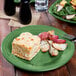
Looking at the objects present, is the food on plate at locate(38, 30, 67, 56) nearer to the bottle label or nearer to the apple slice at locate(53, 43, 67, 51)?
the apple slice at locate(53, 43, 67, 51)

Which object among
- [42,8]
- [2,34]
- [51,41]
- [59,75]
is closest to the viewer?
[59,75]

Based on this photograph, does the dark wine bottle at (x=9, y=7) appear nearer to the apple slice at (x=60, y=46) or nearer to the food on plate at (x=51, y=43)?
the food on plate at (x=51, y=43)

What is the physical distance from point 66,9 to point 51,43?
A: 1.24 feet

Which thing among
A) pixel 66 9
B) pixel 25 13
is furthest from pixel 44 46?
pixel 66 9

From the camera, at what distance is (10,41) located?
107 cm

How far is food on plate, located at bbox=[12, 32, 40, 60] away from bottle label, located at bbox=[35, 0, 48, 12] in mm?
461

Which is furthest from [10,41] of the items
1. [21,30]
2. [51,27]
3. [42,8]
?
[42,8]

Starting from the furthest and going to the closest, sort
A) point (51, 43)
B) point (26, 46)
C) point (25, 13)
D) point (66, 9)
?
point (66, 9) < point (25, 13) < point (51, 43) < point (26, 46)

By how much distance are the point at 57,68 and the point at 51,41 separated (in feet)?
0.58

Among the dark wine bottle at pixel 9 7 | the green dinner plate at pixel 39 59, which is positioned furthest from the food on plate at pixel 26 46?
the dark wine bottle at pixel 9 7

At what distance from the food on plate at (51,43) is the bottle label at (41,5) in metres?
0.36

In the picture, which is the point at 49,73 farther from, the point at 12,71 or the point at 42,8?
the point at 42,8

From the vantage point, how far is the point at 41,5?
1427 mm

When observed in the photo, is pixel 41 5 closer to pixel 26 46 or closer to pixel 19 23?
pixel 19 23
